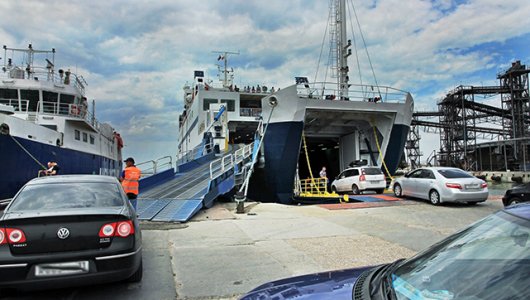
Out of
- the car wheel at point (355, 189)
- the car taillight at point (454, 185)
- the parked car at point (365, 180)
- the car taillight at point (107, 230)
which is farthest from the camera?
the car wheel at point (355, 189)

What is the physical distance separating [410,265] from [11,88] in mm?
25035

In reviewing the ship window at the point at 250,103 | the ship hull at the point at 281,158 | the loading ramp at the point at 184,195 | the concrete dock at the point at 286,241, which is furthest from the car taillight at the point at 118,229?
→ the ship window at the point at 250,103

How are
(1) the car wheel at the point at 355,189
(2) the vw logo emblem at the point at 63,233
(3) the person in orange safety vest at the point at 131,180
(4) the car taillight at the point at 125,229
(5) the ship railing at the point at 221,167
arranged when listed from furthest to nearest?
(1) the car wheel at the point at 355,189
(5) the ship railing at the point at 221,167
(3) the person in orange safety vest at the point at 131,180
(4) the car taillight at the point at 125,229
(2) the vw logo emblem at the point at 63,233

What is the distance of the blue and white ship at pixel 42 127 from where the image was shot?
45.7 feet

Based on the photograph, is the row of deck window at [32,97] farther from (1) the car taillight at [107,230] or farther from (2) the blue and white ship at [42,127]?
(1) the car taillight at [107,230]

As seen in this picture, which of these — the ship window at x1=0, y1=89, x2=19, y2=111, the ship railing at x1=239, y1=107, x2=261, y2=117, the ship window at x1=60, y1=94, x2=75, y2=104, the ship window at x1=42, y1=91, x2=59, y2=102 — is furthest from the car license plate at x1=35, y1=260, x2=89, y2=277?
the ship railing at x1=239, y1=107, x2=261, y2=117

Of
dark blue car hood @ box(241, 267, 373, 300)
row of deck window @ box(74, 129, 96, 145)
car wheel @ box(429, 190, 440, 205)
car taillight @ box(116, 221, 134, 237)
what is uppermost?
row of deck window @ box(74, 129, 96, 145)

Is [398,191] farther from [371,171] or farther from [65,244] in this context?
[65,244]

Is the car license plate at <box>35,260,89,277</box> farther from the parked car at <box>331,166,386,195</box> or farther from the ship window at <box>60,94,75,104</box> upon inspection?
the ship window at <box>60,94,75,104</box>

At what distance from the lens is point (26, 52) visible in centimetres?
2488

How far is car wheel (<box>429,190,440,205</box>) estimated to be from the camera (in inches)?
494

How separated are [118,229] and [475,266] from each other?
12.0 ft

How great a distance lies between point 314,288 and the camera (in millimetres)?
2238

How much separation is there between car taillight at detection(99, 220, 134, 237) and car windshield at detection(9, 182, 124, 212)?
1.78 feet
